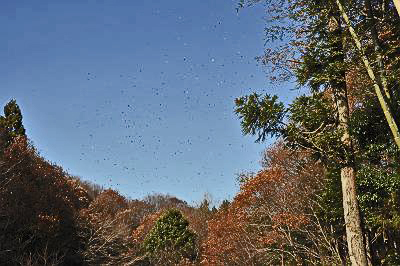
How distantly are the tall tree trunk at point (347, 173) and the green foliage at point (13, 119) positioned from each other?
20345mm

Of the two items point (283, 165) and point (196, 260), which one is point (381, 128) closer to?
point (283, 165)

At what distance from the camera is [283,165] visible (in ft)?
61.1

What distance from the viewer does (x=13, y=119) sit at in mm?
24562

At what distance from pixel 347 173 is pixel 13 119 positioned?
2201 cm

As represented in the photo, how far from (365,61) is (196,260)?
21.3 meters

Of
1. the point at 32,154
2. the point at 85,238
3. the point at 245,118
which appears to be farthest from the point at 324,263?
the point at 32,154

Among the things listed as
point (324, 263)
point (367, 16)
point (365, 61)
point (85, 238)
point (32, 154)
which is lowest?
point (324, 263)

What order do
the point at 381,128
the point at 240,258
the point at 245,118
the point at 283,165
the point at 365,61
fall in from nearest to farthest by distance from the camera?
the point at 365,61, the point at 245,118, the point at 381,128, the point at 283,165, the point at 240,258

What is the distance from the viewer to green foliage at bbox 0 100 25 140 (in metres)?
24.1

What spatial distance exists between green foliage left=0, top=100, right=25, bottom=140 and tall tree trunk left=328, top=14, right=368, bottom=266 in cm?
2034

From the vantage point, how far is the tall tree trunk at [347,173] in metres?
6.88

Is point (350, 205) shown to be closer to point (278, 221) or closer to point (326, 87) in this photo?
point (326, 87)

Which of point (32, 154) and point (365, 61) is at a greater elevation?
point (32, 154)

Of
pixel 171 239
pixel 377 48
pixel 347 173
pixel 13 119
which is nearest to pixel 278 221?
pixel 347 173
